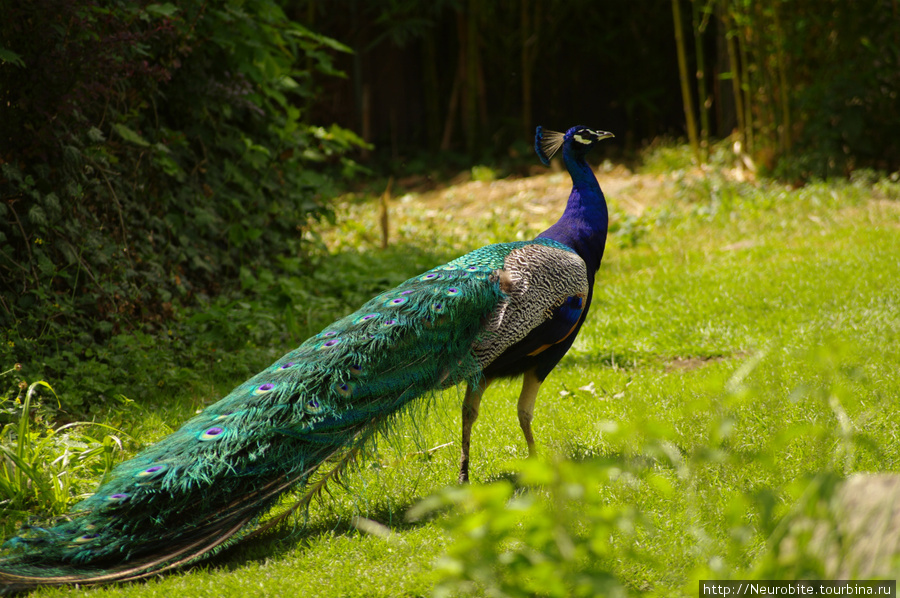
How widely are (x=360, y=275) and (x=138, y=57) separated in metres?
2.52

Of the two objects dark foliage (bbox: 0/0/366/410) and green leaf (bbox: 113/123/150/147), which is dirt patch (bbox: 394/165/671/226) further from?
green leaf (bbox: 113/123/150/147)

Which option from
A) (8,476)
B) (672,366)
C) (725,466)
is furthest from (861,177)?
(8,476)

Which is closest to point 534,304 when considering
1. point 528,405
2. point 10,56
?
point 528,405

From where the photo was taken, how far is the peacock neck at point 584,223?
3.94 m

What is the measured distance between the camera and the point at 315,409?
298 cm

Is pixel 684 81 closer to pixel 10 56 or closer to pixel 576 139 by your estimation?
pixel 576 139

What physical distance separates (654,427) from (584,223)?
2.63 meters

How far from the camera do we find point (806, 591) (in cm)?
167

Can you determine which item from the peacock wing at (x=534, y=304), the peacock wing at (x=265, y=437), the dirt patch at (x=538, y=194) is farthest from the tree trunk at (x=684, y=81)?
the peacock wing at (x=265, y=437)

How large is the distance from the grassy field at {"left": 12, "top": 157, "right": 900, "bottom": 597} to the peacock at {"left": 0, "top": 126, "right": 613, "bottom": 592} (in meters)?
0.14

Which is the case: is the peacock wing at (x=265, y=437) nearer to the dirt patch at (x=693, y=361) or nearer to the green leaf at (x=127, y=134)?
the dirt patch at (x=693, y=361)

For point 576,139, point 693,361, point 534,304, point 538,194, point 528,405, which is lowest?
point 693,361

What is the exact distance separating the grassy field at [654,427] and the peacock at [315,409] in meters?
0.14

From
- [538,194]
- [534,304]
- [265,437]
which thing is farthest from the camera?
[538,194]
